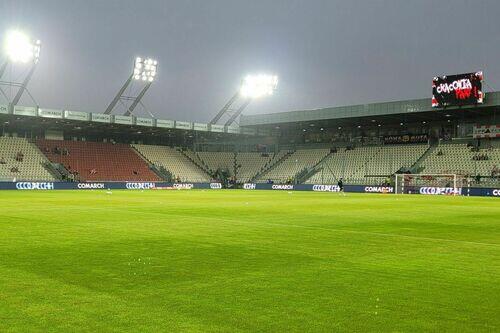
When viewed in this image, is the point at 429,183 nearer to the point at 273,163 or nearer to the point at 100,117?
the point at 273,163

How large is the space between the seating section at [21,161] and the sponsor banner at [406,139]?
156ft

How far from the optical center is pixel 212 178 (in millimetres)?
88375

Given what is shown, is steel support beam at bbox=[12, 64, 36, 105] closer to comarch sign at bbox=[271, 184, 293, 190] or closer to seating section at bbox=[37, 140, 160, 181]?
seating section at bbox=[37, 140, 160, 181]

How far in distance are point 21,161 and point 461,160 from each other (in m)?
56.4

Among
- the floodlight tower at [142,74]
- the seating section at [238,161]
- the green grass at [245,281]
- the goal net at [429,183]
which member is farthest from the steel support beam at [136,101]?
the green grass at [245,281]

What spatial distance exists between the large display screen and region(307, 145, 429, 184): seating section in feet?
38.1

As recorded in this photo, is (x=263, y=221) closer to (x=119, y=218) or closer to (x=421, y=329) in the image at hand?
(x=119, y=218)

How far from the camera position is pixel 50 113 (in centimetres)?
6650

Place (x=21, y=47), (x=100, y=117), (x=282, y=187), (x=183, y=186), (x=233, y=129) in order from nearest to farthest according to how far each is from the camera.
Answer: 1. (x=21, y=47)
2. (x=100, y=117)
3. (x=183, y=186)
4. (x=282, y=187)
5. (x=233, y=129)

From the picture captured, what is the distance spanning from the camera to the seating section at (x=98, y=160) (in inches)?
2968

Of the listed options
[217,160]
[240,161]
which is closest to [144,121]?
[217,160]

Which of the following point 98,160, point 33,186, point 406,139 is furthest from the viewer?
point 406,139

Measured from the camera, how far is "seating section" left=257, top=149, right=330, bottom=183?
83500 millimetres

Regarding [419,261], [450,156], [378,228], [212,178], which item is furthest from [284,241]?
[212,178]
